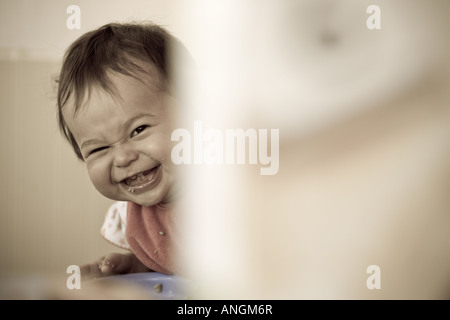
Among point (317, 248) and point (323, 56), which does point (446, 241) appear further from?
point (323, 56)

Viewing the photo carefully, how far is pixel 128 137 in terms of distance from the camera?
806mm

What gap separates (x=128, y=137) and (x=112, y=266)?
0.27 metres

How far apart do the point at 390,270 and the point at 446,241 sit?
119mm

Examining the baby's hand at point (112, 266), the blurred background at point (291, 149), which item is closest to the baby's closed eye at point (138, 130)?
the blurred background at point (291, 149)

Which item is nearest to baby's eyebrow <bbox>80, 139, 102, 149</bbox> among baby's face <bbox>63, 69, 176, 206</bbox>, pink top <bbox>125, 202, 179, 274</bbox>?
baby's face <bbox>63, 69, 176, 206</bbox>

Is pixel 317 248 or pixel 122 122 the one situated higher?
pixel 122 122

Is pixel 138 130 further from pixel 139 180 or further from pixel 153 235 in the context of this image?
pixel 153 235

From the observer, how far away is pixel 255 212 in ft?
2.81

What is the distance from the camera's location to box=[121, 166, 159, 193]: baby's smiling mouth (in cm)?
84

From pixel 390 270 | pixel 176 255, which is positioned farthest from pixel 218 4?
pixel 390 270

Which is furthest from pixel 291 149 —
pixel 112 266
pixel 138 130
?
pixel 112 266

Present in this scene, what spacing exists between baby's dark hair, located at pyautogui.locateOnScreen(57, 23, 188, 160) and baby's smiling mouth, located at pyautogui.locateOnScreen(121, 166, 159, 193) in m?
0.10

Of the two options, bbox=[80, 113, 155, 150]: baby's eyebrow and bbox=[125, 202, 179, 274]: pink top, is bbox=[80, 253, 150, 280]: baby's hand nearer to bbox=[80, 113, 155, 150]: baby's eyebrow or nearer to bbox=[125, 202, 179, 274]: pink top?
bbox=[125, 202, 179, 274]: pink top

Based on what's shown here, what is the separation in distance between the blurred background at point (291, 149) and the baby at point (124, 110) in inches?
1.3
